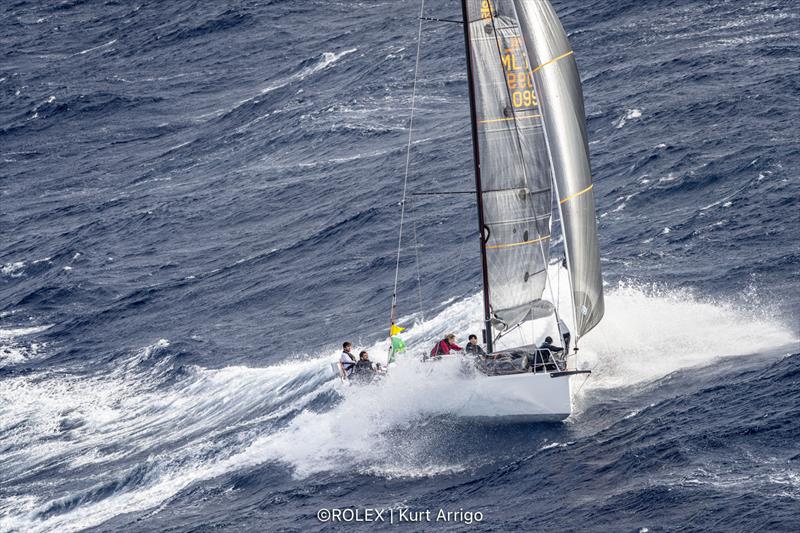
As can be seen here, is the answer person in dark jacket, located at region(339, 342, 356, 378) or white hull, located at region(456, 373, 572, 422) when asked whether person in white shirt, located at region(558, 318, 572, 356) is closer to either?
white hull, located at region(456, 373, 572, 422)

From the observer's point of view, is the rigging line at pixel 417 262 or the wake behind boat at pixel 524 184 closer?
the wake behind boat at pixel 524 184

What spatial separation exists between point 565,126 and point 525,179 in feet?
6.02

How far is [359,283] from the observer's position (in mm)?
43938

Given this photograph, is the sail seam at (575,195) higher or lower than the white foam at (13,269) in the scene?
higher

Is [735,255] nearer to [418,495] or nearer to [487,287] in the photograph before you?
[487,287]

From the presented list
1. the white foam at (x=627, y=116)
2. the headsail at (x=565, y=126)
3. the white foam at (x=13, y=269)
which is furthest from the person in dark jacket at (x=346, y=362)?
the white foam at (x=13, y=269)

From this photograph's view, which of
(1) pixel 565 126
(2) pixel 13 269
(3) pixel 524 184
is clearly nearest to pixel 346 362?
(3) pixel 524 184

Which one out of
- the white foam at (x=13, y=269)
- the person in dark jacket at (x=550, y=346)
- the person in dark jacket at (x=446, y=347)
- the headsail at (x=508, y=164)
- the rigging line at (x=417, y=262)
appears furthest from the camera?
the white foam at (x=13, y=269)

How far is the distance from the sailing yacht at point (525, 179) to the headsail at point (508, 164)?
26 mm

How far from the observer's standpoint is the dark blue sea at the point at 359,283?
96.1 feet

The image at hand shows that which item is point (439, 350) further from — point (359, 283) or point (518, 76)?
point (359, 283)

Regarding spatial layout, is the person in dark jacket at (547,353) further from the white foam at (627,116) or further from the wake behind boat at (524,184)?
the white foam at (627,116)

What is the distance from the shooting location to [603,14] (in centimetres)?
6031

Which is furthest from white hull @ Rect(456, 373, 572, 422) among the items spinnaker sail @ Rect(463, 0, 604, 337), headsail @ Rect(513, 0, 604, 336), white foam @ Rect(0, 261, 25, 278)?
white foam @ Rect(0, 261, 25, 278)
